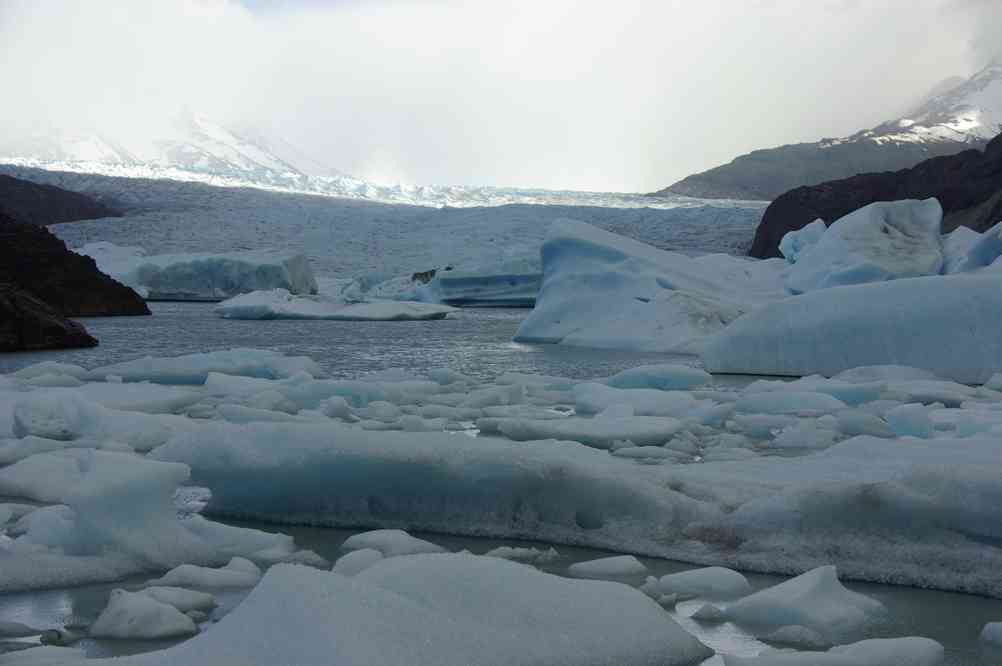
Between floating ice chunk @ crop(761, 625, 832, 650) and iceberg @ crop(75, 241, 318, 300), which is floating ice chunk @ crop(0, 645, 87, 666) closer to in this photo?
floating ice chunk @ crop(761, 625, 832, 650)

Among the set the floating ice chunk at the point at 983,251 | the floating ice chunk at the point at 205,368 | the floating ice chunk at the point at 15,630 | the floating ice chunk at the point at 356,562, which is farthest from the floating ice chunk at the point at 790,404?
the floating ice chunk at the point at 983,251

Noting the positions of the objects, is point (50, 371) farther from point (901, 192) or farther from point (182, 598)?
point (901, 192)

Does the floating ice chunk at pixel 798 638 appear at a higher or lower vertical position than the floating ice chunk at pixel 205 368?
higher

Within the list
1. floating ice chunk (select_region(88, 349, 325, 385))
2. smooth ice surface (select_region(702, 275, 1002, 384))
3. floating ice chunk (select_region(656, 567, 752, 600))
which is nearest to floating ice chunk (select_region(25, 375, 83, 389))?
floating ice chunk (select_region(88, 349, 325, 385))

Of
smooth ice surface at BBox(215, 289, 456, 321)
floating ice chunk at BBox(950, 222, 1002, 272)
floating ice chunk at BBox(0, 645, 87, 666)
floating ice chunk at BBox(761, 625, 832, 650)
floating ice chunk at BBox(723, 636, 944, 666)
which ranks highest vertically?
floating ice chunk at BBox(950, 222, 1002, 272)

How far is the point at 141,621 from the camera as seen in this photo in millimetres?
2041

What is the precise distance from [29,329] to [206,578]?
27.1ft

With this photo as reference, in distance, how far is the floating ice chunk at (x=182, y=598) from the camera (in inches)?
86.2

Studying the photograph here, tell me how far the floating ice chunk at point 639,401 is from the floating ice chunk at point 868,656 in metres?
3.27

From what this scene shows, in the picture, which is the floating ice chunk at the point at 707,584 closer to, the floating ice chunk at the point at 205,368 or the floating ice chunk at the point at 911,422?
the floating ice chunk at the point at 911,422

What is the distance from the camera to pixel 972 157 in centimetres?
2758

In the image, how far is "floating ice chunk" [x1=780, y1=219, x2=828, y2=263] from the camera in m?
15.9

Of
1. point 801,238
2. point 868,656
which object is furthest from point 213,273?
point 868,656

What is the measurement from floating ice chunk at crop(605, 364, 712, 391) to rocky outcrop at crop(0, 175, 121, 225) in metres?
26.5
